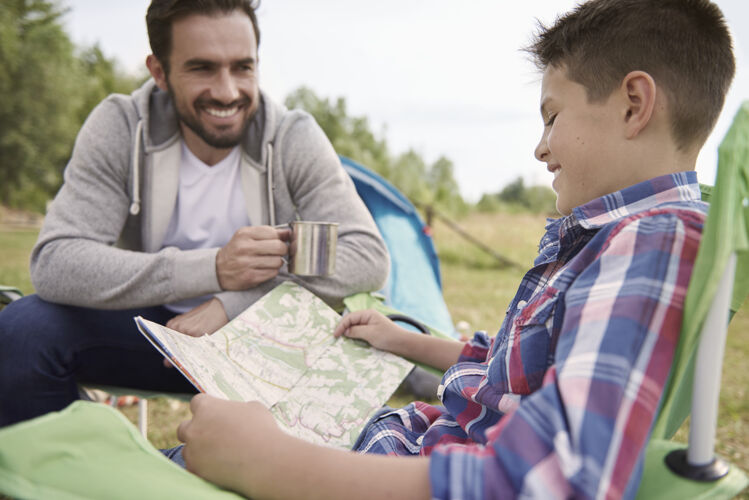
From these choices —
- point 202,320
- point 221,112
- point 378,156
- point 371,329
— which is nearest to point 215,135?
point 221,112

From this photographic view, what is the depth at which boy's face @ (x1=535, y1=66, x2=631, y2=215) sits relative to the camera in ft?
3.12

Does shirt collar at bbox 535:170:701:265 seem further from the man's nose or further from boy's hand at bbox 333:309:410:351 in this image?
the man's nose

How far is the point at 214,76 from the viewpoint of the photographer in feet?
6.49

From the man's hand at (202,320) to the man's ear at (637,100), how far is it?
1203 millimetres

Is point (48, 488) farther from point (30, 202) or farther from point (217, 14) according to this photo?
point (30, 202)

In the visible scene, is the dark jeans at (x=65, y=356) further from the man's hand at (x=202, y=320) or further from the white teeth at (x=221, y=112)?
the white teeth at (x=221, y=112)

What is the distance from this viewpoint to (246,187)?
203 cm

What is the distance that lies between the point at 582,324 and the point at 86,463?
→ 65cm

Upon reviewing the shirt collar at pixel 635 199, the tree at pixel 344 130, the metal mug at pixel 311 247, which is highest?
the tree at pixel 344 130

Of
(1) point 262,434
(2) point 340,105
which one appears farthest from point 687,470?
(2) point 340,105

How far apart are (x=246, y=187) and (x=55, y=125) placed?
846 inches

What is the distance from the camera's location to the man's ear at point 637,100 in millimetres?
923

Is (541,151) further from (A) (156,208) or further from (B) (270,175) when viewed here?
(A) (156,208)

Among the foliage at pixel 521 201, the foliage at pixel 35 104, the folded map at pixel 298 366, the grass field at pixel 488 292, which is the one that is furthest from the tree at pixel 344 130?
the folded map at pixel 298 366
